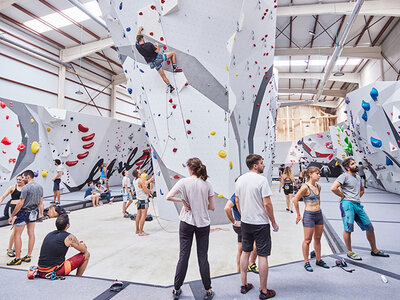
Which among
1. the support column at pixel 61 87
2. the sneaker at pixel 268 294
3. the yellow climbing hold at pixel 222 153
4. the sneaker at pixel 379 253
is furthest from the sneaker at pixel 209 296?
the support column at pixel 61 87

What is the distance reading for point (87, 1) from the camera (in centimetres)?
944

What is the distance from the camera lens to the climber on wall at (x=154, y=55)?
448 centimetres

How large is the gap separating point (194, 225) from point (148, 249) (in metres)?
1.98

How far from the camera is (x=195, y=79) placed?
5039mm

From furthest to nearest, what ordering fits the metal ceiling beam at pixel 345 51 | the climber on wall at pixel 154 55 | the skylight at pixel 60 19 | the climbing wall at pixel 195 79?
the metal ceiling beam at pixel 345 51 → the skylight at pixel 60 19 → the climbing wall at pixel 195 79 → the climber on wall at pixel 154 55

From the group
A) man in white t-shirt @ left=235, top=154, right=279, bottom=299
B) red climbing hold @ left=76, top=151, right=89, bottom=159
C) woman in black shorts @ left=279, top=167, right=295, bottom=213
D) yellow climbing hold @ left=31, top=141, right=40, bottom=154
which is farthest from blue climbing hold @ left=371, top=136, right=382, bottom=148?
yellow climbing hold @ left=31, top=141, right=40, bottom=154

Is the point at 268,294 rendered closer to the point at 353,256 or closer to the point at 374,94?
the point at 353,256

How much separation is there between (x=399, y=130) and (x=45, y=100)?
14.1 metres

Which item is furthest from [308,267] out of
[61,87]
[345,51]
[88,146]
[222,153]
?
[61,87]

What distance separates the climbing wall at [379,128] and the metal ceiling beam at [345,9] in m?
3.88

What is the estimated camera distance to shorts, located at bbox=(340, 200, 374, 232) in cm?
281

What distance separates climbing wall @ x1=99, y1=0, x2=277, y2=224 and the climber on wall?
0.11 metres

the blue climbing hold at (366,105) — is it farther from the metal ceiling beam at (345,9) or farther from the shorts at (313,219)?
the shorts at (313,219)

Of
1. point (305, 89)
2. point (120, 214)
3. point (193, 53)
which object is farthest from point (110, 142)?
point (305, 89)
